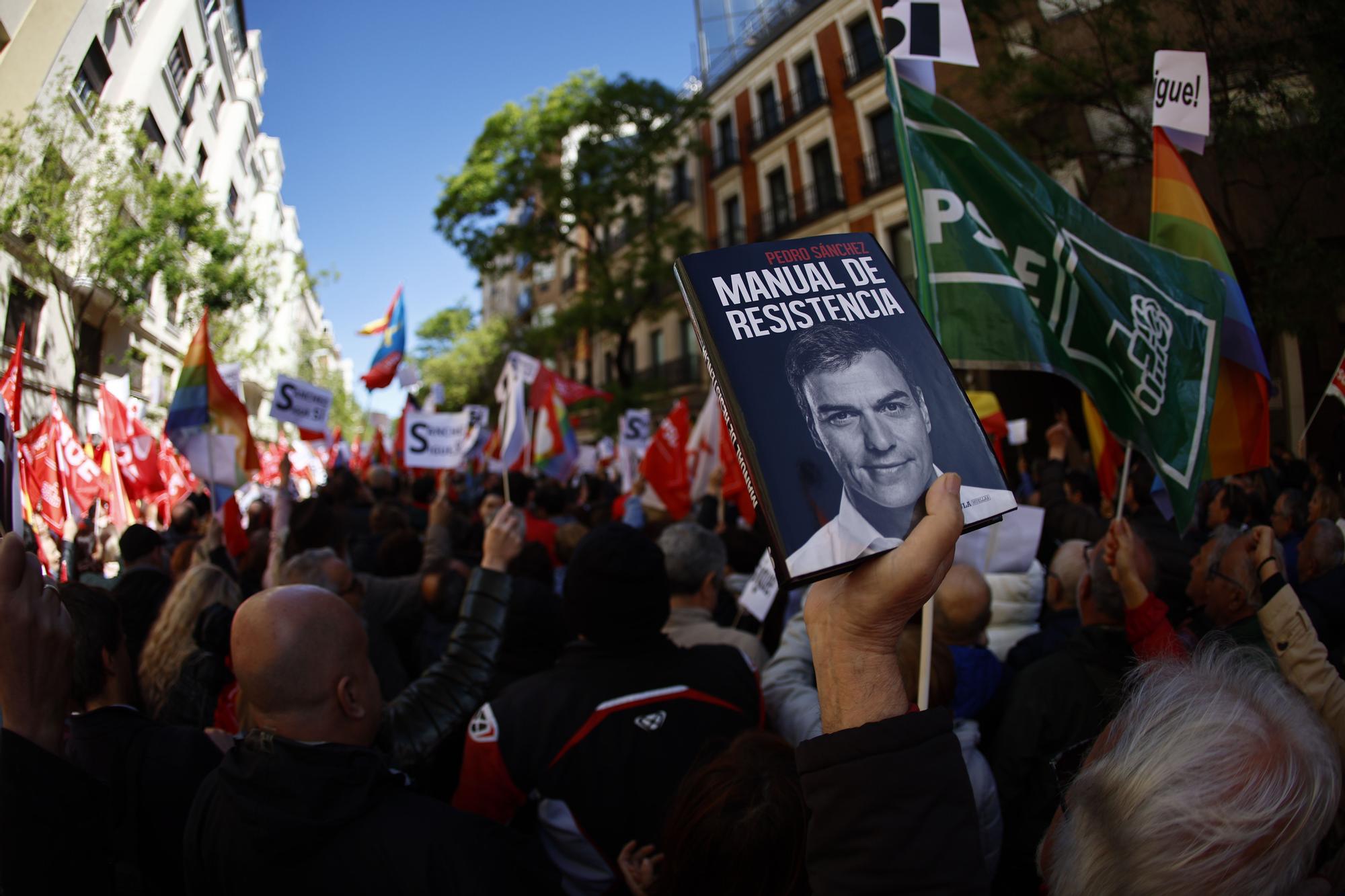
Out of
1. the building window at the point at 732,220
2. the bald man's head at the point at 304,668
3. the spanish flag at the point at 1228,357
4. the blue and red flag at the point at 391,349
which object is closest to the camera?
the bald man's head at the point at 304,668

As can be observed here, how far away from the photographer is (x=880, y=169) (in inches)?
808

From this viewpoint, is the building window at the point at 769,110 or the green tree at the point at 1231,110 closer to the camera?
the green tree at the point at 1231,110

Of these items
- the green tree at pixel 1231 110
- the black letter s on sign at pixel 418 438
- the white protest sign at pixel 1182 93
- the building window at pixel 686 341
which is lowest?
the black letter s on sign at pixel 418 438

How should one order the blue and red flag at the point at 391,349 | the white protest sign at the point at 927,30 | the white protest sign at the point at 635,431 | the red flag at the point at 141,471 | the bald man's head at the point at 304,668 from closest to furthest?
the bald man's head at the point at 304,668, the white protest sign at the point at 927,30, the red flag at the point at 141,471, the blue and red flag at the point at 391,349, the white protest sign at the point at 635,431

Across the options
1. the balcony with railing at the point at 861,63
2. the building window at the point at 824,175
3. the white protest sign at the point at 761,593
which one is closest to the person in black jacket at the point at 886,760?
the white protest sign at the point at 761,593

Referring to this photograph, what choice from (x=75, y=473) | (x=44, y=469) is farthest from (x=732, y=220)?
(x=44, y=469)

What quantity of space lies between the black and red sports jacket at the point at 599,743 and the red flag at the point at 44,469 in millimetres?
4157

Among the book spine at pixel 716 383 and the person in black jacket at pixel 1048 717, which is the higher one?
the book spine at pixel 716 383

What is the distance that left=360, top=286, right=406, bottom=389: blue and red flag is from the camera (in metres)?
9.98

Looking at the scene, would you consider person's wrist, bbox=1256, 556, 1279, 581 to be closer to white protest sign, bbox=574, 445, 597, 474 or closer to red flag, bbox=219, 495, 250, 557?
red flag, bbox=219, 495, 250, 557

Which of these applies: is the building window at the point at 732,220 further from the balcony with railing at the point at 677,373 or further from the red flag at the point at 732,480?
the red flag at the point at 732,480

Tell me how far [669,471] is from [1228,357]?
5.59 meters

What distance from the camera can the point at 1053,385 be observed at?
1523 centimetres

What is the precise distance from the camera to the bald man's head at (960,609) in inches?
109
